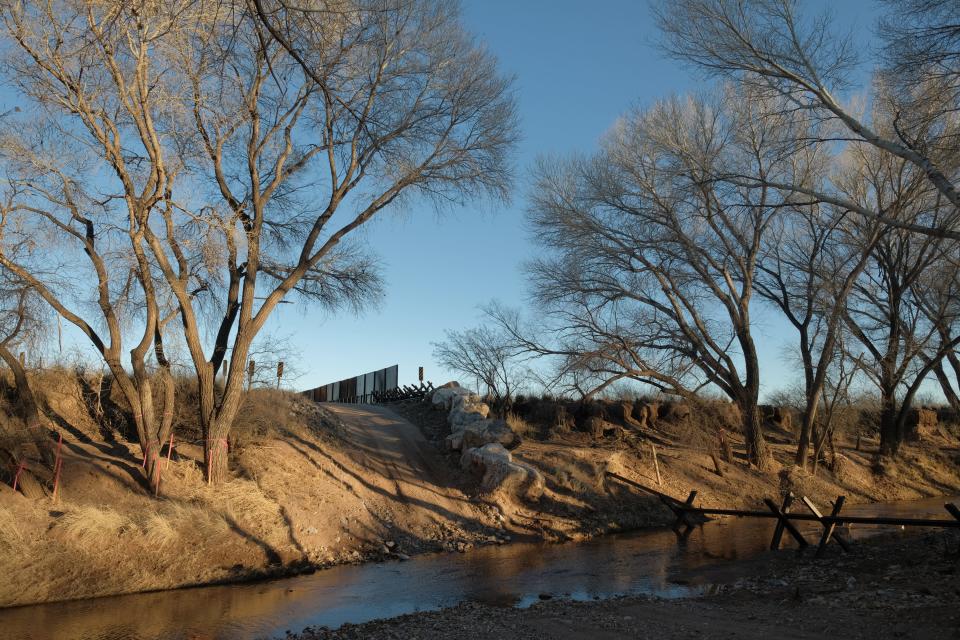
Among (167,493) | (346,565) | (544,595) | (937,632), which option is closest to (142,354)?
(167,493)

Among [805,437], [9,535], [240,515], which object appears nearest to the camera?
[9,535]

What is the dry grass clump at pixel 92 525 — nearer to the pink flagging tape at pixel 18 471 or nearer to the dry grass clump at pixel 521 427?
the pink flagging tape at pixel 18 471

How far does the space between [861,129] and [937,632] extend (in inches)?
393

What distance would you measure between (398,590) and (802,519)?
8142mm

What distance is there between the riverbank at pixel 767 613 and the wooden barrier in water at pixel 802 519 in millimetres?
592

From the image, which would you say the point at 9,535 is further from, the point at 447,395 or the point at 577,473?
the point at 447,395

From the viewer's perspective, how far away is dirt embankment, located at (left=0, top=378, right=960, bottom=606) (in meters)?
12.5

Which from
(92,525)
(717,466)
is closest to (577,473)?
(717,466)

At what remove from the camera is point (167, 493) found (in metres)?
14.9

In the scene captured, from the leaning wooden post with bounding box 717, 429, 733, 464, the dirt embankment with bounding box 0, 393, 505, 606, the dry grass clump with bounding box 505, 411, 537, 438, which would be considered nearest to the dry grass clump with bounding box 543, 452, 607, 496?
the dirt embankment with bounding box 0, 393, 505, 606

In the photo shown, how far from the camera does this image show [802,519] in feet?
46.4

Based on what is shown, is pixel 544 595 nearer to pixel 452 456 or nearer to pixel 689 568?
pixel 689 568

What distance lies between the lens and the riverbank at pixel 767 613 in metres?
8.20

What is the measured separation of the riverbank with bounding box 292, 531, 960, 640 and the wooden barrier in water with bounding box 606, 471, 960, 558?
0.59m
